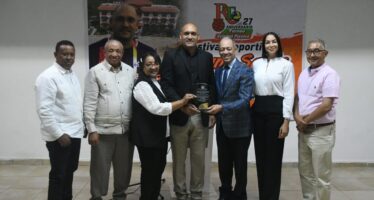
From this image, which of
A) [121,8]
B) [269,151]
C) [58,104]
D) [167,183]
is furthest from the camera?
[121,8]

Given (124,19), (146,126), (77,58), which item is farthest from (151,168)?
(77,58)

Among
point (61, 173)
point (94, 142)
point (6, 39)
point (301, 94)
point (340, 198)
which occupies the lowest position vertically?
point (340, 198)

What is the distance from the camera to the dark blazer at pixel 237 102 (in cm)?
321

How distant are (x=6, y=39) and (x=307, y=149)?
3993mm

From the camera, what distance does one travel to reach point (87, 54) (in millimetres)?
4809

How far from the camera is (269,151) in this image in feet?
10.7

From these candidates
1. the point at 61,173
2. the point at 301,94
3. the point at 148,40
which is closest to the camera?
the point at 61,173

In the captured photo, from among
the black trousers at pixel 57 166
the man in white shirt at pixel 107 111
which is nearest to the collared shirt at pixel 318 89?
the man in white shirt at pixel 107 111

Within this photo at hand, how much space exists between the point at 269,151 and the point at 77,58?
287 centimetres

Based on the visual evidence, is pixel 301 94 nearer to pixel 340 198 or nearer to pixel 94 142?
pixel 340 198

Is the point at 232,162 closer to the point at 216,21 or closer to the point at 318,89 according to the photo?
the point at 318,89

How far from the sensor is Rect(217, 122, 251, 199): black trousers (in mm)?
3334

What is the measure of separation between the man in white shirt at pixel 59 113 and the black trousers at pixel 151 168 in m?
0.57

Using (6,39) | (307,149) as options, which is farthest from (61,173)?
(6,39)
